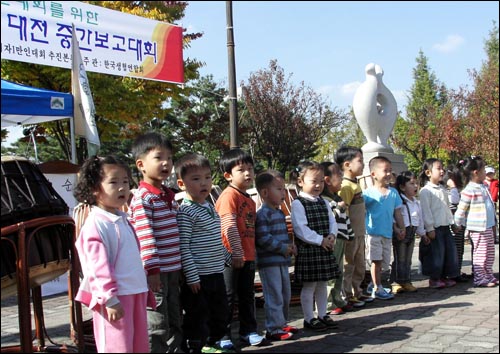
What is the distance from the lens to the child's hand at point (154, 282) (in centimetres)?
332

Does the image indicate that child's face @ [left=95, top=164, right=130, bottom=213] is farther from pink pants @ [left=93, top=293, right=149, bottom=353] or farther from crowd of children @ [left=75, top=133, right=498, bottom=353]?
pink pants @ [left=93, top=293, right=149, bottom=353]

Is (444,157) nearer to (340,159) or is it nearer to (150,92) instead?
(150,92)

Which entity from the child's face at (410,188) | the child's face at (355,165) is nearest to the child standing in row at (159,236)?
the child's face at (355,165)

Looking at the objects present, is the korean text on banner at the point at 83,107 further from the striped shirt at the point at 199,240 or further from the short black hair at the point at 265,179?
the striped shirt at the point at 199,240

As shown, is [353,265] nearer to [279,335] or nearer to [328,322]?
[328,322]

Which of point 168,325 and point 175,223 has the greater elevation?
point 175,223

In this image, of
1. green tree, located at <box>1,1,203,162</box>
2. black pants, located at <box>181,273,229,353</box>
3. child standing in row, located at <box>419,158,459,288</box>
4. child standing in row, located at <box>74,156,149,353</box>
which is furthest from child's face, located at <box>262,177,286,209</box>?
green tree, located at <box>1,1,203,162</box>

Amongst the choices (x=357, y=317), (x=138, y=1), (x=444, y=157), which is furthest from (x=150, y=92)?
(x=444, y=157)

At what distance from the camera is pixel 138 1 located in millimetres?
13633

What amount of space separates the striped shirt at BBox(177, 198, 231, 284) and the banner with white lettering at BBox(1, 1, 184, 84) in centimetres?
324

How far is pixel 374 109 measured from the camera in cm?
1063

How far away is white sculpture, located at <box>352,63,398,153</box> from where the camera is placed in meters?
10.6

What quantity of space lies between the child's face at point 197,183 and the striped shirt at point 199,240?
0.17 ft

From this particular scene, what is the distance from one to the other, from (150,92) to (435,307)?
8.87 metres
